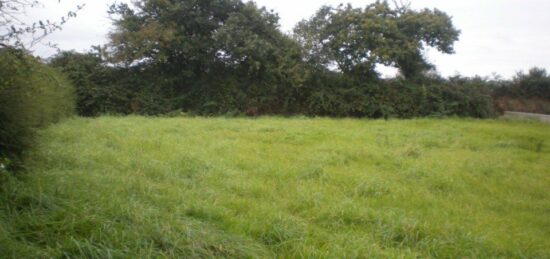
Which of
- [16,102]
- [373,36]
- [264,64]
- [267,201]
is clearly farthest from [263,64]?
[16,102]

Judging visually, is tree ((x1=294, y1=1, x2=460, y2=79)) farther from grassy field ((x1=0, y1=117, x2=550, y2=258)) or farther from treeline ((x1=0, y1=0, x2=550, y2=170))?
grassy field ((x1=0, y1=117, x2=550, y2=258))

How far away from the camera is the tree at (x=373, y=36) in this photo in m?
16.2

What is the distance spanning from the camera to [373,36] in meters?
16.1

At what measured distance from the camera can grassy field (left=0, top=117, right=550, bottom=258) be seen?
300 centimetres

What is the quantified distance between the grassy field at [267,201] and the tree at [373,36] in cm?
892

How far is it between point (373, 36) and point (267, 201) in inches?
517

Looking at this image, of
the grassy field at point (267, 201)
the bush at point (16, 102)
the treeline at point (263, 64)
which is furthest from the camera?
the treeline at point (263, 64)

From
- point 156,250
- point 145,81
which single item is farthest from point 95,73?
point 156,250

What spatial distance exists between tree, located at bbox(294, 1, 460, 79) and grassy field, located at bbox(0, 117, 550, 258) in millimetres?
8918

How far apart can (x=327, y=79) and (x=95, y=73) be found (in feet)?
33.0

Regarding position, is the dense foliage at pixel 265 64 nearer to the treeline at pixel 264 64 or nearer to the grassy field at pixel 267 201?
the treeline at pixel 264 64

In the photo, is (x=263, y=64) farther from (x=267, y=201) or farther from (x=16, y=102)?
(x=16, y=102)

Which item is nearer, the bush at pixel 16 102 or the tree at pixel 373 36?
the bush at pixel 16 102

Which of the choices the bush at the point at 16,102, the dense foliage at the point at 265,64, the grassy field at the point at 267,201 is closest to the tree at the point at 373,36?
the dense foliage at the point at 265,64
